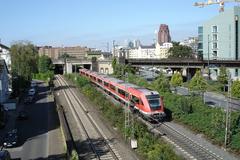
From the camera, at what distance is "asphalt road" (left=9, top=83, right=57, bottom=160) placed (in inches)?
1153

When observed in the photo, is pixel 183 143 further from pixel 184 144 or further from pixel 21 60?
pixel 21 60

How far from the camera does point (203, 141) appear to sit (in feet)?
101

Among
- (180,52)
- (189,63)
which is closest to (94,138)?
(189,63)

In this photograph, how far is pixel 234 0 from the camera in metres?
96.4

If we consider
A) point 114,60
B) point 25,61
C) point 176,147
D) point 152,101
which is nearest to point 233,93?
point 152,101

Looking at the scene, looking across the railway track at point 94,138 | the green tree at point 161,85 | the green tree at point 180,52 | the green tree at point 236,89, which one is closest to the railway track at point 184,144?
the railway track at point 94,138

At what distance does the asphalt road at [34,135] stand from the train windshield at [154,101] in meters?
10.4

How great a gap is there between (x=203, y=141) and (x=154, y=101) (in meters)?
7.69

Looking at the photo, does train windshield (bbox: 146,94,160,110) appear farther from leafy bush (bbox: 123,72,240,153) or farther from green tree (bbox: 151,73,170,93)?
green tree (bbox: 151,73,170,93)

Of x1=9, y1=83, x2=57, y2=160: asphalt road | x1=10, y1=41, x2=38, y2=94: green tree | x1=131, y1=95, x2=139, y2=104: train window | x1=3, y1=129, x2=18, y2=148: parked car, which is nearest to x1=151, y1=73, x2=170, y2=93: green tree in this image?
x1=131, y1=95, x2=139, y2=104: train window

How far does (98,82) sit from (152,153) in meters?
51.1

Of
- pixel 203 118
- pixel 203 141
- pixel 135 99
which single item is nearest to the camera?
pixel 203 141

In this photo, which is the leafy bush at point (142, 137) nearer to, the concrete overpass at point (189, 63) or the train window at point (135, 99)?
the train window at point (135, 99)

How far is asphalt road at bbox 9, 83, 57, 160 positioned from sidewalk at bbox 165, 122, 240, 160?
12.2m
